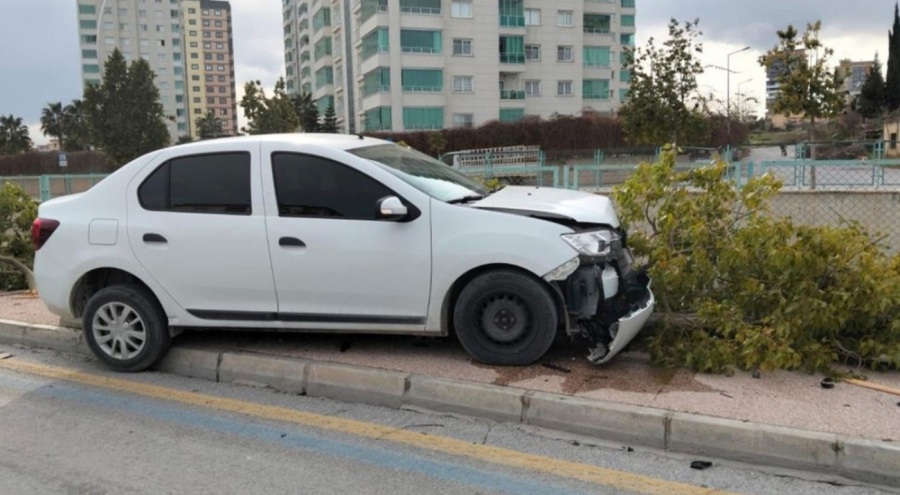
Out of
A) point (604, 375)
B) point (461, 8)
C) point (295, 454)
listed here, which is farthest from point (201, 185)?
point (461, 8)

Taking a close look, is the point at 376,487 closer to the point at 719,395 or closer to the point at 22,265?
the point at 719,395

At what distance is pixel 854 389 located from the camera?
4.32 m

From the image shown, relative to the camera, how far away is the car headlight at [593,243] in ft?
14.9

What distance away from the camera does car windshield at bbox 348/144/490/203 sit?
4992 mm

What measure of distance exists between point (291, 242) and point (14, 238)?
5.92 m

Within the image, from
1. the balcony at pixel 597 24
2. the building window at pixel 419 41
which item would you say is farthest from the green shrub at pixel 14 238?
the balcony at pixel 597 24

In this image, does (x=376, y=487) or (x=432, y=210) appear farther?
(x=432, y=210)

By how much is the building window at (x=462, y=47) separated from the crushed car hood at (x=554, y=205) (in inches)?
2126

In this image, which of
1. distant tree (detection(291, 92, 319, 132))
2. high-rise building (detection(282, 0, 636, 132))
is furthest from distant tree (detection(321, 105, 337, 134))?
distant tree (detection(291, 92, 319, 132))

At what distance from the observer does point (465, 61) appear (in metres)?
57.5

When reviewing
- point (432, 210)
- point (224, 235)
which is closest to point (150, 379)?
point (224, 235)

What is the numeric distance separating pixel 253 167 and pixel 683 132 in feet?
105

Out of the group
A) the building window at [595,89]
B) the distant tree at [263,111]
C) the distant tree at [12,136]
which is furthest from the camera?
the distant tree at [12,136]

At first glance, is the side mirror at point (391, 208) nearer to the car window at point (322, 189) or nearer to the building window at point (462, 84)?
the car window at point (322, 189)
